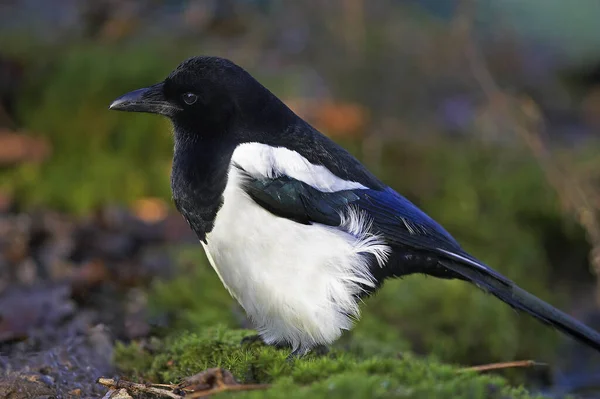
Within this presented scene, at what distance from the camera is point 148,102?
295 cm

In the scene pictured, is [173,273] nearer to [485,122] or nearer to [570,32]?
[485,122]

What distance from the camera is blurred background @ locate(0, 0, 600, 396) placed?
3.79 metres

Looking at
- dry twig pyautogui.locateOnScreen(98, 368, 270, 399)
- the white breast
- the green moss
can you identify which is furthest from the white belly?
dry twig pyautogui.locateOnScreen(98, 368, 270, 399)

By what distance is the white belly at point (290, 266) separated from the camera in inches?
104

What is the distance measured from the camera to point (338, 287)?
8.87ft

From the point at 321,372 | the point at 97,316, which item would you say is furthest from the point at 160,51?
the point at 321,372

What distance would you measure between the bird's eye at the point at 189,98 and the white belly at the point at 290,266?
0.33 meters

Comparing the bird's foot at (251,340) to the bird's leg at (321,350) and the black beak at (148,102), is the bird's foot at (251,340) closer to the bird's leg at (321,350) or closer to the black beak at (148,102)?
the bird's leg at (321,350)

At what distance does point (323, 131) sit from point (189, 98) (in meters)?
2.96

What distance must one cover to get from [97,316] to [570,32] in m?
8.16

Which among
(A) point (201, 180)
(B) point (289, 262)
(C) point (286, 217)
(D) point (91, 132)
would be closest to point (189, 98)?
(A) point (201, 180)

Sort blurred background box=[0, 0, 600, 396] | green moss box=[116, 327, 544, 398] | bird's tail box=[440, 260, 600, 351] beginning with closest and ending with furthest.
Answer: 1. green moss box=[116, 327, 544, 398]
2. bird's tail box=[440, 260, 600, 351]
3. blurred background box=[0, 0, 600, 396]

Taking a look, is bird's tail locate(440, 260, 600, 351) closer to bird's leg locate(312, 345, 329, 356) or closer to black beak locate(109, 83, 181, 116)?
bird's leg locate(312, 345, 329, 356)

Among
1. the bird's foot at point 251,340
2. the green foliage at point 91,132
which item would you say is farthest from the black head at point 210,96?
the green foliage at point 91,132
